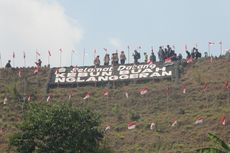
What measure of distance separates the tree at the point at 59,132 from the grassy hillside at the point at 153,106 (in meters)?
4.77

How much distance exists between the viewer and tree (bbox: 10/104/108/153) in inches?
1724

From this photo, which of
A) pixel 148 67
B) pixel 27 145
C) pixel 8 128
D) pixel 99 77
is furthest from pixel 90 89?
pixel 27 145

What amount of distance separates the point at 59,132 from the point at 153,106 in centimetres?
1497

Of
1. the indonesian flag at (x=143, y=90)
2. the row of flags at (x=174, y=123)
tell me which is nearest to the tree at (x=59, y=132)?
the row of flags at (x=174, y=123)

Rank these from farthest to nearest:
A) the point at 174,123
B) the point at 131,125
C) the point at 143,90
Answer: the point at 143,90
the point at 131,125
the point at 174,123

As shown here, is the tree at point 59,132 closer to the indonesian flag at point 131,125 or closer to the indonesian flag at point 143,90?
the indonesian flag at point 131,125

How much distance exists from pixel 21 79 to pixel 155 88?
43.3 feet

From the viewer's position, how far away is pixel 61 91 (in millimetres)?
62469

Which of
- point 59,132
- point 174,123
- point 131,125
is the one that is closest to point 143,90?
point 131,125

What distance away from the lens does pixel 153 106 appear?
189ft

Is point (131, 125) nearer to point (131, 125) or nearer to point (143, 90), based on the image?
point (131, 125)

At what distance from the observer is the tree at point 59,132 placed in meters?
43.8

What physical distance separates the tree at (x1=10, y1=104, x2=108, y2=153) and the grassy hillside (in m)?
4.77

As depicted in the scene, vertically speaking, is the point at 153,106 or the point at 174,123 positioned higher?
the point at 153,106
